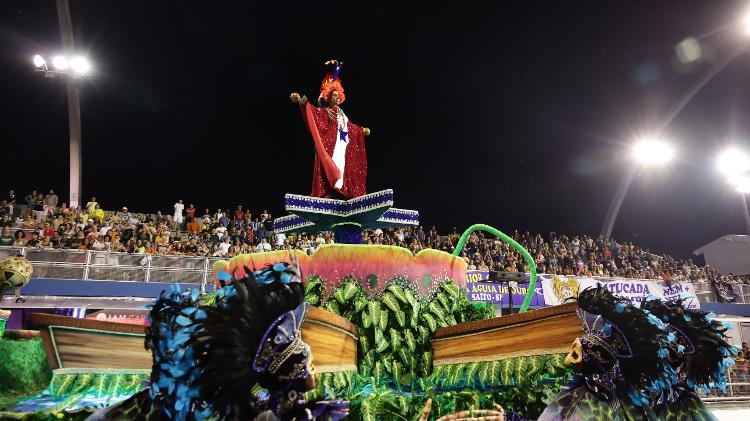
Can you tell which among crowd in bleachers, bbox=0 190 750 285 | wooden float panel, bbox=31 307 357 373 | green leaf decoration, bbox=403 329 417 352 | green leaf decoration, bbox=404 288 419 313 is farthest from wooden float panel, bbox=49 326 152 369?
crowd in bleachers, bbox=0 190 750 285

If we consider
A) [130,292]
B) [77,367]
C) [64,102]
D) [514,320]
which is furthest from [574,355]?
[64,102]

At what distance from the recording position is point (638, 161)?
23.4 meters

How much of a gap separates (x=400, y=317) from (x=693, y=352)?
7.46 feet

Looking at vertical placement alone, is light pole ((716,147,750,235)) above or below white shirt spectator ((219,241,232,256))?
above

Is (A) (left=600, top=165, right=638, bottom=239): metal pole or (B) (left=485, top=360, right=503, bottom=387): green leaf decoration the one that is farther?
(A) (left=600, top=165, right=638, bottom=239): metal pole

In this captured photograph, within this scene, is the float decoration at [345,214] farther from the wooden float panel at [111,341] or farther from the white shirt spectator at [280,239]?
the white shirt spectator at [280,239]

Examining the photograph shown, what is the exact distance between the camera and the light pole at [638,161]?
2189 cm

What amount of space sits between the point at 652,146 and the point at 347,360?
2224 cm

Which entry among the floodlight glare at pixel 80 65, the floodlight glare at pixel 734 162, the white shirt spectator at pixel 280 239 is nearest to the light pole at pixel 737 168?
the floodlight glare at pixel 734 162

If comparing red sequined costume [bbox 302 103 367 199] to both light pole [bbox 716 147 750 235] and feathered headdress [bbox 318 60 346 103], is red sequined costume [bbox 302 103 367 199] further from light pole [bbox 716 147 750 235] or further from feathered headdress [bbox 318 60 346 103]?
light pole [bbox 716 147 750 235]

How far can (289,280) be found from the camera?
2.25m

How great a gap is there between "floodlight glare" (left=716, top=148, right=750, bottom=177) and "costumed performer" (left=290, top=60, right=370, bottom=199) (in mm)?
18768

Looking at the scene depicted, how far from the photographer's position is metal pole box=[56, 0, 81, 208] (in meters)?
13.8

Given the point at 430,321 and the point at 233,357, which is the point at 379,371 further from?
the point at 233,357
